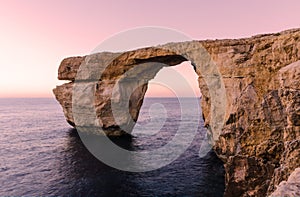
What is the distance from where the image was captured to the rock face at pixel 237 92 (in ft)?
32.2

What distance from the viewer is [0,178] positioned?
24484 millimetres

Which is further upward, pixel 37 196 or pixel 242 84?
pixel 242 84

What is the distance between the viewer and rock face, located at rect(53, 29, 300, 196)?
9.83 metres

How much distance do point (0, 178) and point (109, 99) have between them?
19681 millimetres

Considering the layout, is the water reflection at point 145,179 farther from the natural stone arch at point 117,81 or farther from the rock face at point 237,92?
the natural stone arch at point 117,81

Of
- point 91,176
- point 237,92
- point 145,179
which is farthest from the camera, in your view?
point 91,176

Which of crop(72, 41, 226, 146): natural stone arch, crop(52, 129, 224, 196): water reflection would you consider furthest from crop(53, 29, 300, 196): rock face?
crop(52, 129, 224, 196): water reflection

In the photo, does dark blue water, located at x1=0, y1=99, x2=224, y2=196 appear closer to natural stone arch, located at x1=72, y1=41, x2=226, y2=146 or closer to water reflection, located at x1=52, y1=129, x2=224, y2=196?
water reflection, located at x1=52, y1=129, x2=224, y2=196

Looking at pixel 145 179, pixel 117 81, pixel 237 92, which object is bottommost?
pixel 145 179

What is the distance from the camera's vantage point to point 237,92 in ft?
75.6

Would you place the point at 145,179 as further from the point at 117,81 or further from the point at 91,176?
the point at 117,81

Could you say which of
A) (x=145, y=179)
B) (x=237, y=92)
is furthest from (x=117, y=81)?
(x=237, y=92)

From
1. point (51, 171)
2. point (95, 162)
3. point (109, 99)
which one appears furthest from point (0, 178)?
point (109, 99)

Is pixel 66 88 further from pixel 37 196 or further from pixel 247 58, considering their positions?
pixel 247 58
